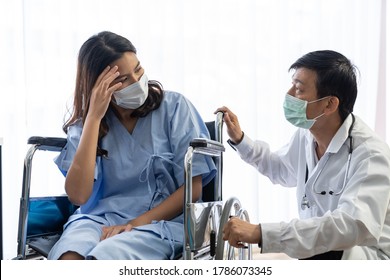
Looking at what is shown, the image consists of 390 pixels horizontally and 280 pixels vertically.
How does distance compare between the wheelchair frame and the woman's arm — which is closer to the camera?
the wheelchair frame

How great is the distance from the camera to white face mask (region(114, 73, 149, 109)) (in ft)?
5.32

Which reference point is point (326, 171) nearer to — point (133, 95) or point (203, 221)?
point (203, 221)

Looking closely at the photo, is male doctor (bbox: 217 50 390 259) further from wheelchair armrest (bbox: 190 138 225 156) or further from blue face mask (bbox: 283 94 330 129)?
wheelchair armrest (bbox: 190 138 225 156)

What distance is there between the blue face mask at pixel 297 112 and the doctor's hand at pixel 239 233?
44cm

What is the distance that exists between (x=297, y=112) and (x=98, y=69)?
615 mm

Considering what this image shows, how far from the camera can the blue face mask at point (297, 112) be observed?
164 cm

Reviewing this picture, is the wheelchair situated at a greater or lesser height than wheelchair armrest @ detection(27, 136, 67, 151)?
lesser

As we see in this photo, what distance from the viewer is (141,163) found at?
165 cm

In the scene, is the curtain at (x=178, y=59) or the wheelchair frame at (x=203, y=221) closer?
the wheelchair frame at (x=203, y=221)

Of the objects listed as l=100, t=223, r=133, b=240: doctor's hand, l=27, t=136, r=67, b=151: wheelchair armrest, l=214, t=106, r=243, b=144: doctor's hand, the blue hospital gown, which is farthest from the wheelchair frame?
l=27, t=136, r=67, b=151: wheelchair armrest

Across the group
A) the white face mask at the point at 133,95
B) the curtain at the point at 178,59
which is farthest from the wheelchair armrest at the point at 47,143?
the curtain at the point at 178,59

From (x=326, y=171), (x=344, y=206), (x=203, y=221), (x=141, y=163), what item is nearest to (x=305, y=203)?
(x=326, y=171)

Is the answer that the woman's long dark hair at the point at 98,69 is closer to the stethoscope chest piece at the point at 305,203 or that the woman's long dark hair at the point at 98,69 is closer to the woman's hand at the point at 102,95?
the woman's hand at the point at 102,95

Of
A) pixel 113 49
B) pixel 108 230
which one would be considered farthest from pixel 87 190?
pixel 113 49
